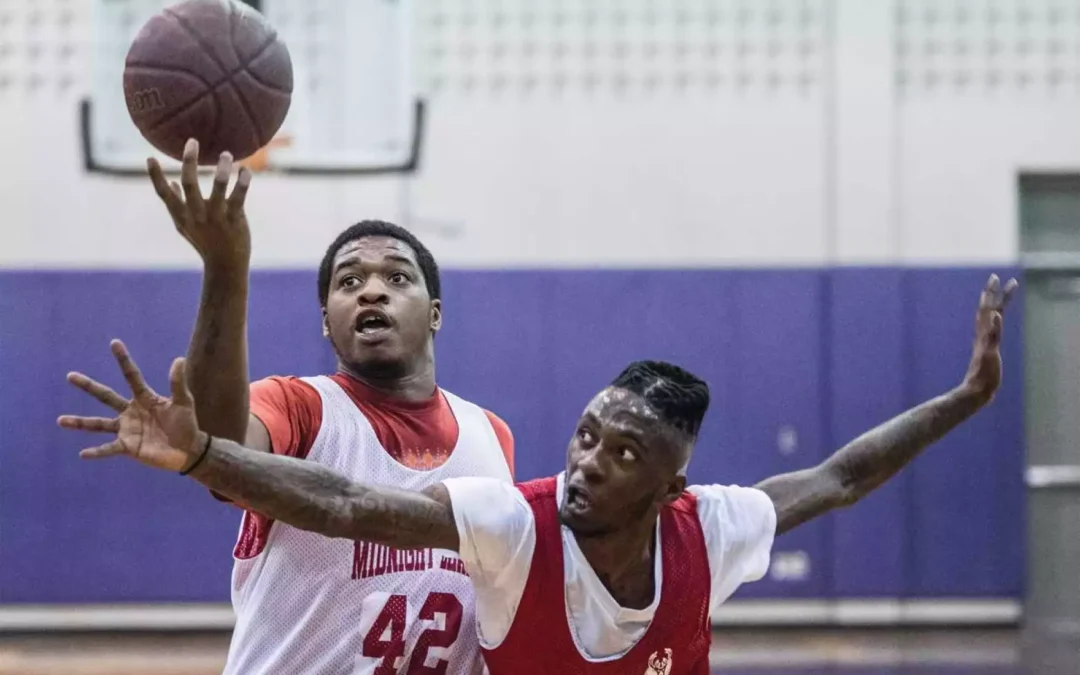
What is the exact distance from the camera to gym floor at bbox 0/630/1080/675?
7.34 metres

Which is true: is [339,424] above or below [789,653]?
above

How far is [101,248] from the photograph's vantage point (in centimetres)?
862

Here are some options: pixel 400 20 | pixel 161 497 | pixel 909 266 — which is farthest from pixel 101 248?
pixel 909 266

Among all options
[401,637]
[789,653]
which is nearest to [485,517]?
[401,637]

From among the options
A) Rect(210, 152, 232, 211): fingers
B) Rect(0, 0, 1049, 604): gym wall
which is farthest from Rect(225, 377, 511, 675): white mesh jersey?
Rect(0, 0, 1049, 604): gym wall

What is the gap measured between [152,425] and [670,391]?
108cm

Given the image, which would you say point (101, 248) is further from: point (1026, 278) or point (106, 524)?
point (1026, 278)

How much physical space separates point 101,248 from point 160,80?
608 cm

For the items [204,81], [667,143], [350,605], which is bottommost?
[350,605]

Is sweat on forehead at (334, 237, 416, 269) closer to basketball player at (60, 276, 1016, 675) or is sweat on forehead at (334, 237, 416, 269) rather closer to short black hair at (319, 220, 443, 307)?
short black hair at (319, 220, 443, 307)

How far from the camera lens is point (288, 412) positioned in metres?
2.84

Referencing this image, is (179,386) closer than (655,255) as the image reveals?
Yes

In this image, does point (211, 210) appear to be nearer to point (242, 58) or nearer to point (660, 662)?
point (242, 58)

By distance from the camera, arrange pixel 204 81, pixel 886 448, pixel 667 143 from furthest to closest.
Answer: pixel 667 143, pixel 886 448, pixel 204 81
